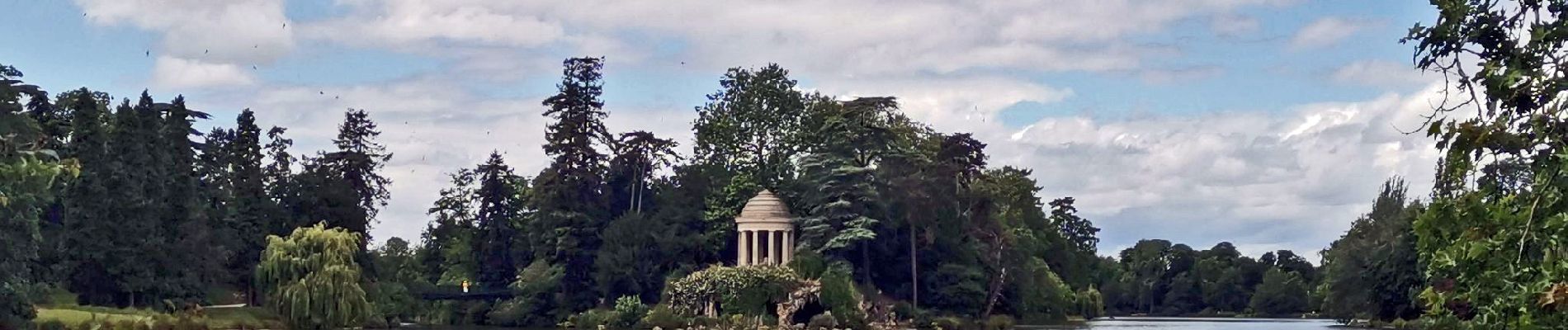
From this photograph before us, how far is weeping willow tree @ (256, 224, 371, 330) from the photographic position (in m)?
56.5

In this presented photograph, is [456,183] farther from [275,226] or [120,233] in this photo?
[120,233]

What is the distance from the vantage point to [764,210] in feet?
268

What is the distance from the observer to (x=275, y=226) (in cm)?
8025

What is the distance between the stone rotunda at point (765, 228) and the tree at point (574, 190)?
290 inches

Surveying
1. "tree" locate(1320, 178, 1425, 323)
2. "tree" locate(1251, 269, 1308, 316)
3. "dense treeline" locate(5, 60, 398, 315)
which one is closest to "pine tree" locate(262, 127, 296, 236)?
"dense treeline" locate(5, 60, 398, 315)

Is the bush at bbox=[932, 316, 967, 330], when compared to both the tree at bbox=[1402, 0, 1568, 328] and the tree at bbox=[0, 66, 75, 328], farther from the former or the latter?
the tree at bbox=[1402, 0, 1568, 328]

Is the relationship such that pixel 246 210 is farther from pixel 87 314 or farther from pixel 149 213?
pixel 87 314

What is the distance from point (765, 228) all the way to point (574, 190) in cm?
1006

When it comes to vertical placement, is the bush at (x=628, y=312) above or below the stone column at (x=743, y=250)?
below

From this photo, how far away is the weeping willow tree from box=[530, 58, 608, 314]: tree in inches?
1062

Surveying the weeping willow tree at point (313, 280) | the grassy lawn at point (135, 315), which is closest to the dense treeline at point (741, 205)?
the grassy lawn at point (135, 315)

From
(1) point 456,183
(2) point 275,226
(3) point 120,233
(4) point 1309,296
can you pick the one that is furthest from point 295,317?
(4) point 1309,296

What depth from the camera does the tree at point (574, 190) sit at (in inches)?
3351

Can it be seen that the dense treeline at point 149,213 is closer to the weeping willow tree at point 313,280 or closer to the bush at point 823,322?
the weeping willow tree at point 313,280
